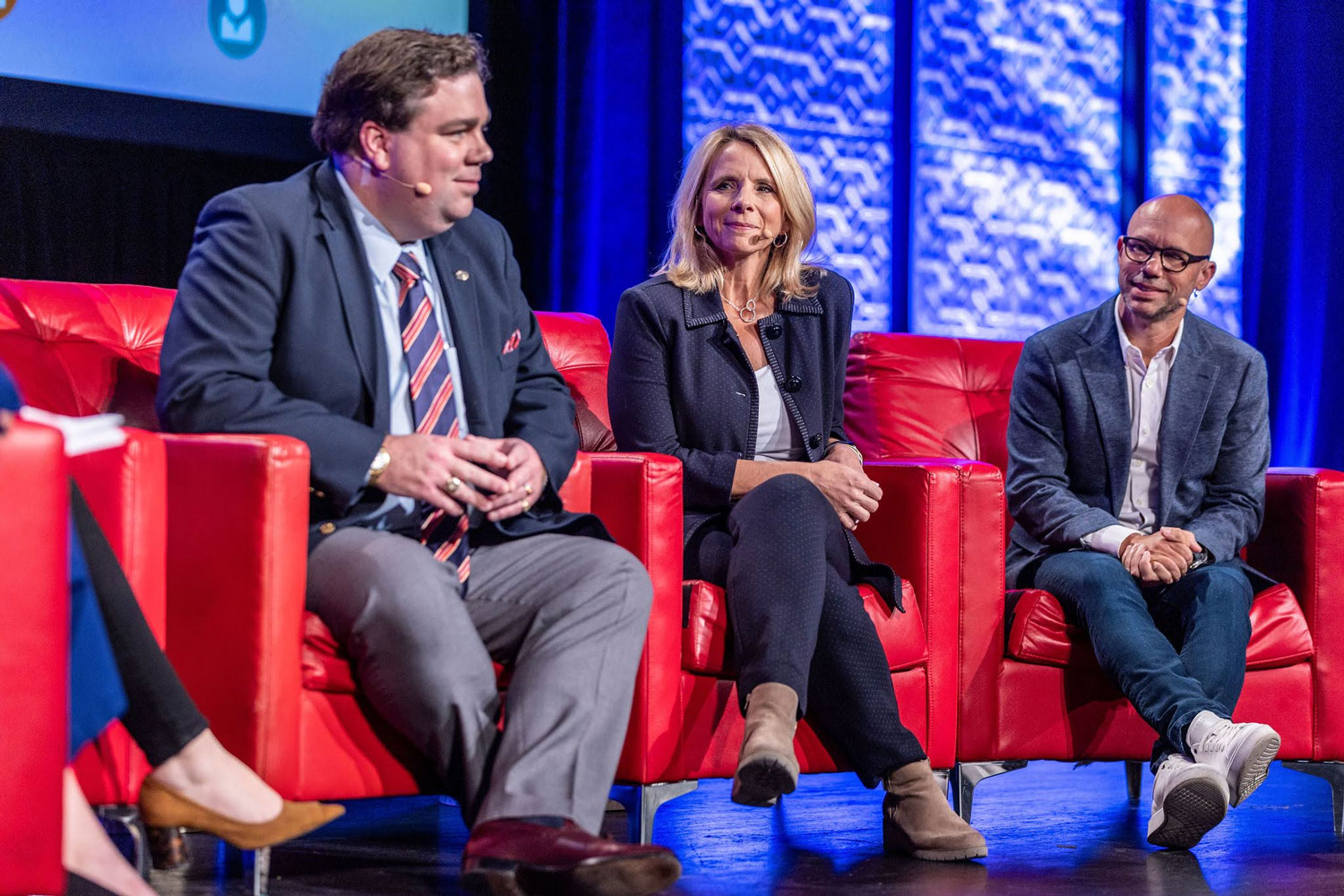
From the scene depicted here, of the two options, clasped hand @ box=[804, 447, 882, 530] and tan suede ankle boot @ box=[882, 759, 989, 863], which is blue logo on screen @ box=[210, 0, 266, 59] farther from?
tan suede ankle boot @ box=[882, 759, 989, 863]

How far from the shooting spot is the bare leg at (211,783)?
1.69 meters

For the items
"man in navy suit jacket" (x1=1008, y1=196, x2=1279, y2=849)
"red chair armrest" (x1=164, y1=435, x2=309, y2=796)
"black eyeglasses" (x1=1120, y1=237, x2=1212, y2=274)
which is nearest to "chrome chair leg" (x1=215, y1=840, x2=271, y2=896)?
"red chair armrest" (x1=164, y1=435, x2=309, y2=796)

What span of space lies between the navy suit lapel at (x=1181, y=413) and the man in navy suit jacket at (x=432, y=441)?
4.11 ft

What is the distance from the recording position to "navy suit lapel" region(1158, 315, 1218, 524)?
111 inches

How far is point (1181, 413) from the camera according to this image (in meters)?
2.85

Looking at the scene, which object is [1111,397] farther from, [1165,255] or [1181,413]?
[1165,255]

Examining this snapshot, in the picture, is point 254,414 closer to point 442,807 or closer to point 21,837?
Result: point 21,837

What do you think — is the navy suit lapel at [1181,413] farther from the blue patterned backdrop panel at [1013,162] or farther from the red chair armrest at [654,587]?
the blue patterned backdrop panel at [1013,162]

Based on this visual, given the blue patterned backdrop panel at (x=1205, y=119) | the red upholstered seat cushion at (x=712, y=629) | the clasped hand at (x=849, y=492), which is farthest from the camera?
the blue patterned backdrop panel at (x=1205, y=119)

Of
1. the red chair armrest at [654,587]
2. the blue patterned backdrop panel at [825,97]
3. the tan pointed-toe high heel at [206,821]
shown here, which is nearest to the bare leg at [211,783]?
the tan pointed-toe high heel at [206,821]

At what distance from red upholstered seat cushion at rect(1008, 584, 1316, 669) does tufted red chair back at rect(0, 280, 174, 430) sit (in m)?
1.55

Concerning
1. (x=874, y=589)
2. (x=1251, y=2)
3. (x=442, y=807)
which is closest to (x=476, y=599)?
(x=874, y=589)

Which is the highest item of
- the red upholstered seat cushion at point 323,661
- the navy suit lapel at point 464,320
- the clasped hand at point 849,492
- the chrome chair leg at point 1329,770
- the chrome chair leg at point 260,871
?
the navy suit lapel at point 464,320

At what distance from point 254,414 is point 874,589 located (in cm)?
105
